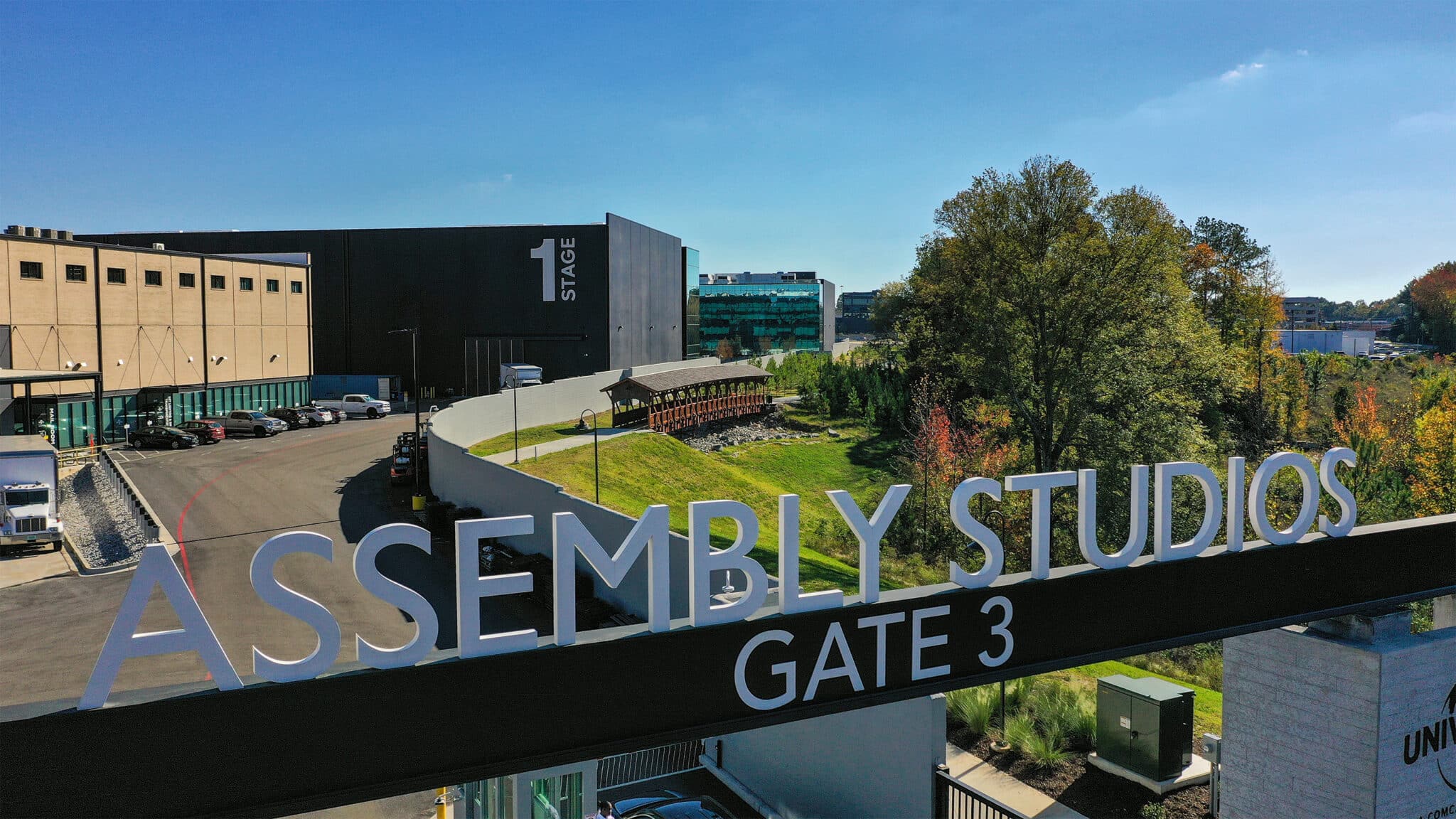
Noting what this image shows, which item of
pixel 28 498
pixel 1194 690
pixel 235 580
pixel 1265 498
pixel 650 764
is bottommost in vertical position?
pixel 650 764

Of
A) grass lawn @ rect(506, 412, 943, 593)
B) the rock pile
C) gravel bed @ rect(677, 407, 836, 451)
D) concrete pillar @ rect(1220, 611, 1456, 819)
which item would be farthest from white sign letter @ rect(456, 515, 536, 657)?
gravel bed @ rect(677, 407, 836, 451)

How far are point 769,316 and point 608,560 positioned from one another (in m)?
160

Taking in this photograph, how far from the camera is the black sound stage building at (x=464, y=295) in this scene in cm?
8019

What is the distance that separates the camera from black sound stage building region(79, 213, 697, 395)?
80.2 m

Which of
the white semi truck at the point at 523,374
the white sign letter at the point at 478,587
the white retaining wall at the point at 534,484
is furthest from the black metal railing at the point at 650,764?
the white semi truck at the point at 523,374

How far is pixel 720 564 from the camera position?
920 centimetres

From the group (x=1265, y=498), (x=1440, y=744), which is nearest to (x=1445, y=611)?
(x=1440, y=744)

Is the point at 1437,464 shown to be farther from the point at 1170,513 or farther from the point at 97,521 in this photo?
the point at 97,521

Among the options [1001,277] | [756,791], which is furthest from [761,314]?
[756,791]

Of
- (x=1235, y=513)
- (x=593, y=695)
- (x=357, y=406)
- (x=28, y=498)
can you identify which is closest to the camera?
(x=593, y=695)

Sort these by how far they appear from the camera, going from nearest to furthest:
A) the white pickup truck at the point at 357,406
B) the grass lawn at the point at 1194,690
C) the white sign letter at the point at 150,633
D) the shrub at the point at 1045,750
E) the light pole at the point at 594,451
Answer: the white sign letter at the point at 150,633 < the shrub at the point at 1045,750 < the grass lawn at the point at 1194,690 < the light pole at the point at 594,451 < the white pickup truck at the point at 357,406

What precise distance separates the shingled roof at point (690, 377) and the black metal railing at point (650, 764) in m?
33.8

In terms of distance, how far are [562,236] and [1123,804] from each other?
231 ft

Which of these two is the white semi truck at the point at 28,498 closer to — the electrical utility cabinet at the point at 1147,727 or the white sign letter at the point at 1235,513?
the electrical utility cabinet at the point at 1147,727
